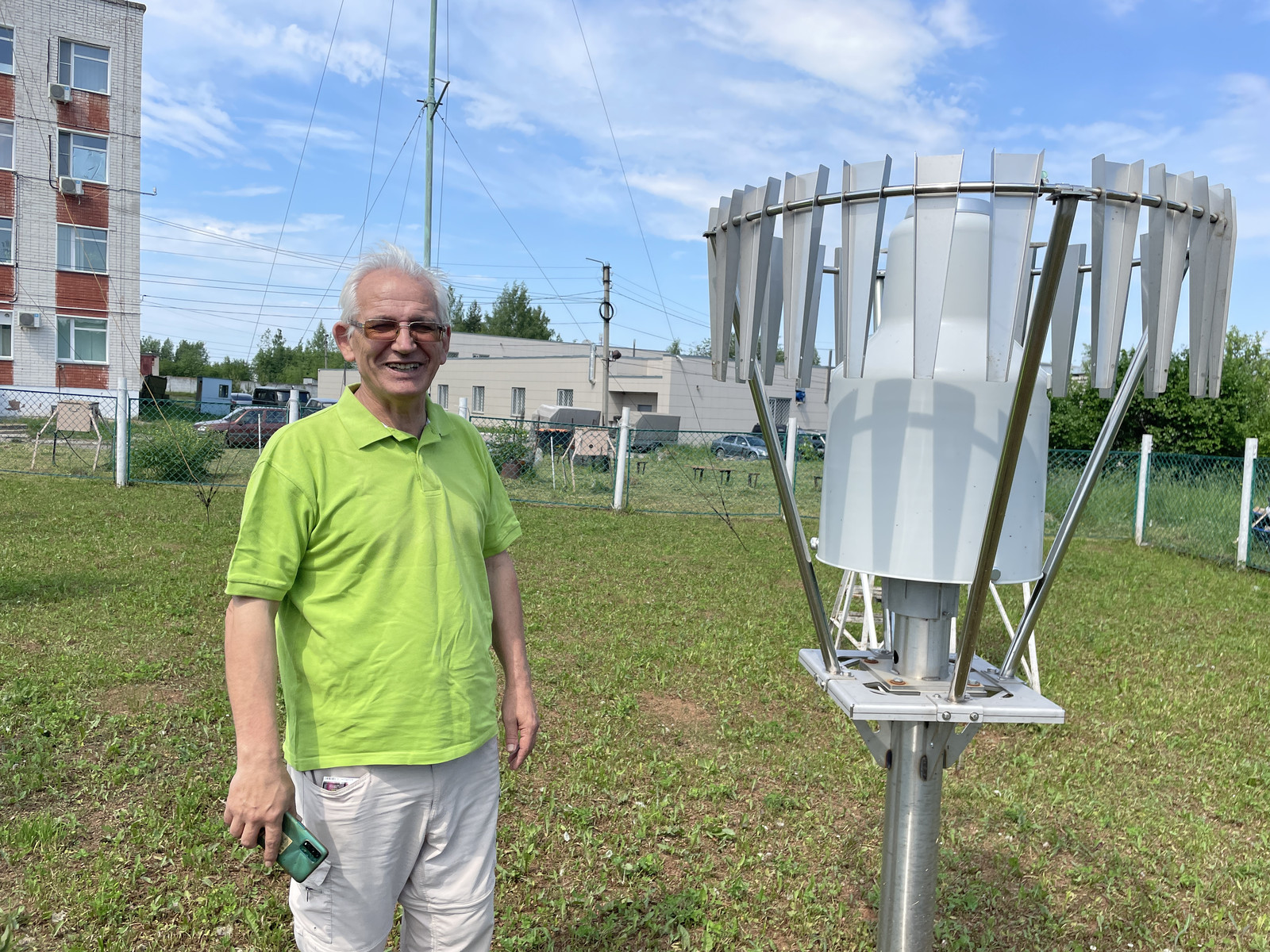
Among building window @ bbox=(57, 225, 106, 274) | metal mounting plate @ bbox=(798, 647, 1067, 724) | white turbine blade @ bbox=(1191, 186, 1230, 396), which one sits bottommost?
metal mounting plate @ bbox=(798, 647, 1067, 724)

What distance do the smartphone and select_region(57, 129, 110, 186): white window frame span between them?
31271 millimetres

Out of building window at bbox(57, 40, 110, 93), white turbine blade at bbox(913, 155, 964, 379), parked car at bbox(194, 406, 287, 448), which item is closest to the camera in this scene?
white turbine blade at bbox(913, 155, 964, 379)

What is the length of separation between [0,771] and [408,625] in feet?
9.34

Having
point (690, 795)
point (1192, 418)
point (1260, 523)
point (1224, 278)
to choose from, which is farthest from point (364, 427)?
point (1192, 418)

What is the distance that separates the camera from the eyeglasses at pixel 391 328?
5.68 feet

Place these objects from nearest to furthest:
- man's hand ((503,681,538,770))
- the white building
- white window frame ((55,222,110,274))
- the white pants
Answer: the white pants, man's hand ((503,681,538,770)), white window frame ((55,222,110,274)), the white building

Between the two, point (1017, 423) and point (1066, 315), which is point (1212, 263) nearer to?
point (1066, 315)

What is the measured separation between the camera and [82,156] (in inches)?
1063

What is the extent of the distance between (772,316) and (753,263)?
103mm

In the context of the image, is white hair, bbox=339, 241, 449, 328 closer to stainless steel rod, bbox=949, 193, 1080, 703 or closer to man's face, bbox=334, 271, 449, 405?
man's face, bbox=334, 271, 449, 405

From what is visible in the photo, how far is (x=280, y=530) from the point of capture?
62.8 inches

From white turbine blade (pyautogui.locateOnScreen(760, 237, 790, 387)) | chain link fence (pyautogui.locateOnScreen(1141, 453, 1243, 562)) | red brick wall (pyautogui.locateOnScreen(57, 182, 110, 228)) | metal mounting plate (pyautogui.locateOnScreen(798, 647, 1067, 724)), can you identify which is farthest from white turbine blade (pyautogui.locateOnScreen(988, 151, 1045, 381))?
red brick wall (pyautogui.locateOnScreen(57, 182, 110, 228))

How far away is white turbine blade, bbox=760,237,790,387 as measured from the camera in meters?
1.48

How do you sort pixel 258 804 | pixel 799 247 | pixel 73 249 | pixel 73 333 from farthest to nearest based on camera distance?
pixel 73 333 < pixel 73 249 < pixel 258 804 < pixel 799 247
